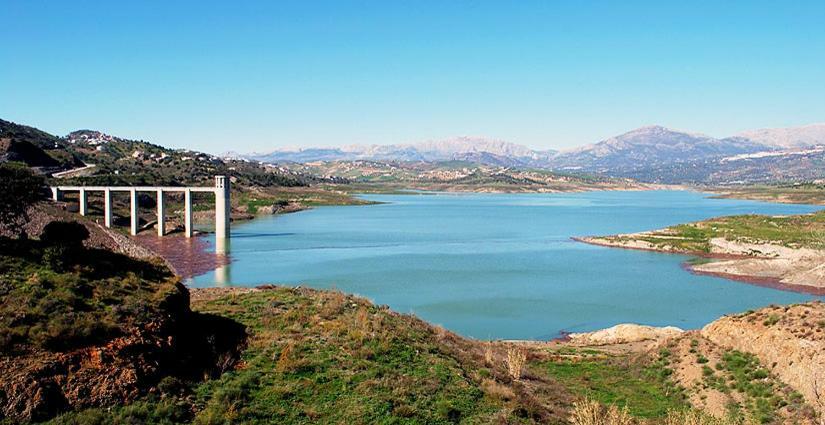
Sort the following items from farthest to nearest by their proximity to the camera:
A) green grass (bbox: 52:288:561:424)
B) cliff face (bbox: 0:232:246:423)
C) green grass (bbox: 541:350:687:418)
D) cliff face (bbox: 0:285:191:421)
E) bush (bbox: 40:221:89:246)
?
green grass (bbox: 541:350:687:418)
bush (bbox: 40:221:89:246)
green grass (bbox: 52:288:561:424)
cliff face (bbox: 0:232:246:423)
cliff face (bbox: 0:285:191:421)

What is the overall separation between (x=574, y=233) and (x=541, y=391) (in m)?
70.8

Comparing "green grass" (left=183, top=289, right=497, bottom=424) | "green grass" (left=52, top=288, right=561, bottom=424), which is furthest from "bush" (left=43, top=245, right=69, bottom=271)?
"green grass" (left=183, top=289, right=497, bottom=424)

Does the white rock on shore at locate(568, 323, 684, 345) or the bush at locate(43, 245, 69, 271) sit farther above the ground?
the bush at locate(43, 245, 69, 271)

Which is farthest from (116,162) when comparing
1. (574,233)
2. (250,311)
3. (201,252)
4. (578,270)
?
(250,311)

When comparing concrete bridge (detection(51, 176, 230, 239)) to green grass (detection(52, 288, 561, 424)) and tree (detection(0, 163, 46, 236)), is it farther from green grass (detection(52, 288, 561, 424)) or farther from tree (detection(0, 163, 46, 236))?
green grass (detection(52, 288, 561, 424))

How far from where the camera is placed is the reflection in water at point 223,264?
150 feet

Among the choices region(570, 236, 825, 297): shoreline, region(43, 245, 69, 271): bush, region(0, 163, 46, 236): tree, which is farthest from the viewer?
region(570, 236, 825, 297): shoreline

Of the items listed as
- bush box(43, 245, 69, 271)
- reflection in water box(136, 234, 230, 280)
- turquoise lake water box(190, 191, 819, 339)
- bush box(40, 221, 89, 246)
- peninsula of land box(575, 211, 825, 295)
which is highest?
bush box(40, 221, 89, 246)

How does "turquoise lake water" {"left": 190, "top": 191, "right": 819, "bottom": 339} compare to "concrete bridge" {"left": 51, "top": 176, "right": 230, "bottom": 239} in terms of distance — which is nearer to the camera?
"turquoise lake water" {"left": 190, "top": 191, "right": 819, "bottom": 339}

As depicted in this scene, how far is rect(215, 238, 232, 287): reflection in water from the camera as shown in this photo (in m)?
45.7

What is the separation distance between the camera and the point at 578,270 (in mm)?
53719

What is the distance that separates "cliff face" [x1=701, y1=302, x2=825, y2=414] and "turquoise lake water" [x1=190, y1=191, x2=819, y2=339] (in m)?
12.0

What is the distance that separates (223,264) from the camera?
54.1 metres

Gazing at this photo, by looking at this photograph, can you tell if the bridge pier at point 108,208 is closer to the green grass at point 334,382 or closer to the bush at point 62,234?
the bush at point 62,234
